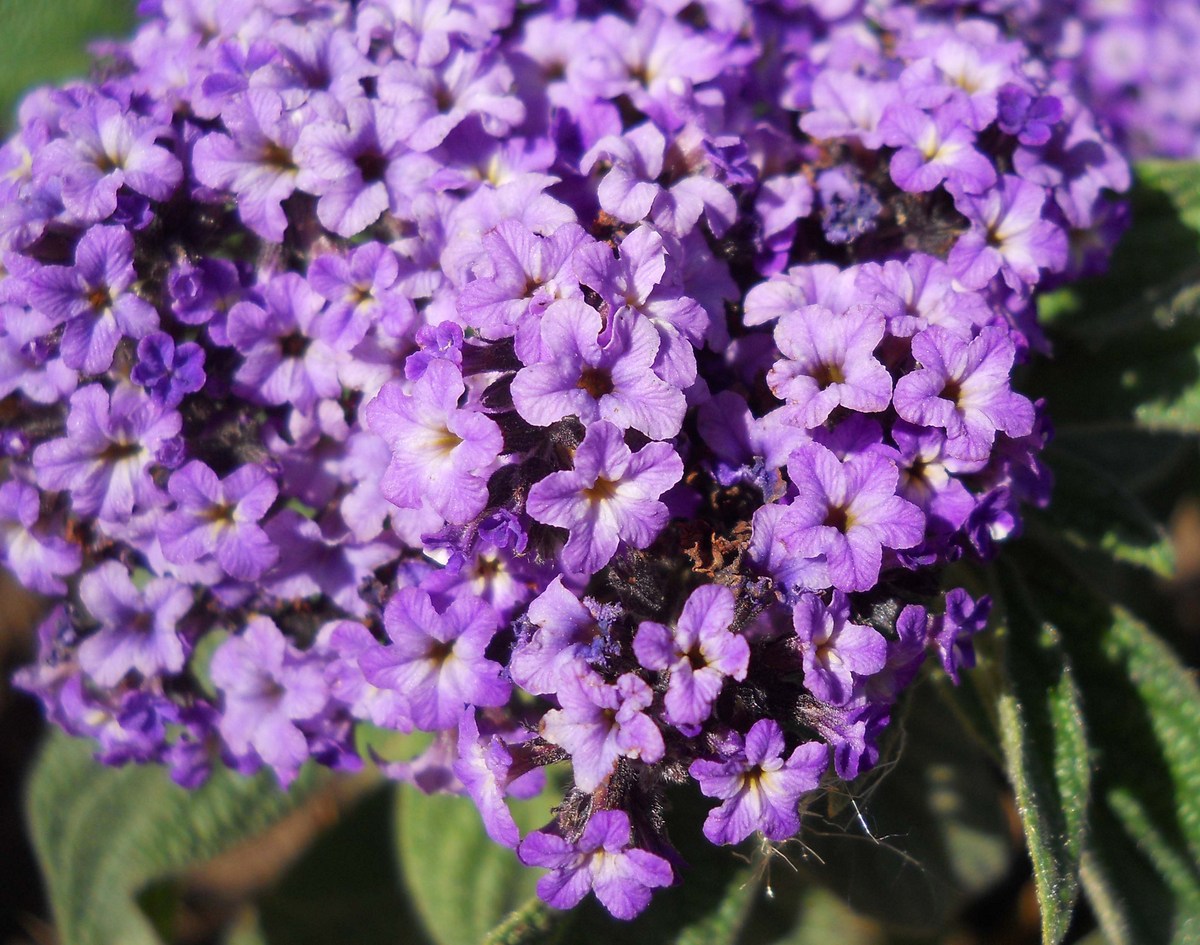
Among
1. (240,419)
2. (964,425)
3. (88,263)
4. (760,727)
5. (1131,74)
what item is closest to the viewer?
(760,727)

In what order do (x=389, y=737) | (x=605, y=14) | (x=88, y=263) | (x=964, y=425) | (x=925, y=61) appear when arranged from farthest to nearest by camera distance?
(x=389, y=737), (x=605, y=14), (x=925, y=61), (x=88, y=263), (x=964, y=425)

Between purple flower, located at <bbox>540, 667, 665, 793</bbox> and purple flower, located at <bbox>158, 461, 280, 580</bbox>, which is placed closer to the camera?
purple flower, located at <bbox>540, 667, 665, 793</bbox>

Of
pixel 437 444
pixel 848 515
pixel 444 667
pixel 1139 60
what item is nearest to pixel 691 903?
pixel 444 667

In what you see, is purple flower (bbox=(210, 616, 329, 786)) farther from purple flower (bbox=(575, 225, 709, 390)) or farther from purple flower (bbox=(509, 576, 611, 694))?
purple flower (bbox=(575, 225, 709, 390))

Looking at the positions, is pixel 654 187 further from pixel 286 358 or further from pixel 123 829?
pixel 123 829

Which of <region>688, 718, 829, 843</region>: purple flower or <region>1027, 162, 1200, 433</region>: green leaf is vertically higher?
<region>688, 718, 829, 843</region>: purple flower

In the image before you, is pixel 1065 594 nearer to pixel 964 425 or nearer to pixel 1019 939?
pixel 964 425

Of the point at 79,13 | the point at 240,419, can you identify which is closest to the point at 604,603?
the point at 240,419

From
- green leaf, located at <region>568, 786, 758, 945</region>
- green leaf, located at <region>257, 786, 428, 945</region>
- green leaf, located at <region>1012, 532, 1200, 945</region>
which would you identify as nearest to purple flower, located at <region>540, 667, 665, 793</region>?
green leaf, located at <region>568, 786, 758, 945</region>
